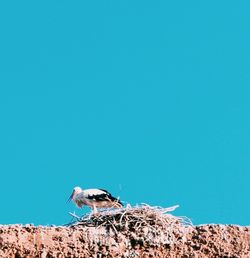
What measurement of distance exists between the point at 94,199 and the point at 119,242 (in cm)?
394

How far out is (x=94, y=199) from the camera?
12.4m

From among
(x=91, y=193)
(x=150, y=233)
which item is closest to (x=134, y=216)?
(x=150, y=233)

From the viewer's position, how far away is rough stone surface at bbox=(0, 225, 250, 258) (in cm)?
806

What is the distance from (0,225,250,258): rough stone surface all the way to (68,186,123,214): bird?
2.96 metres

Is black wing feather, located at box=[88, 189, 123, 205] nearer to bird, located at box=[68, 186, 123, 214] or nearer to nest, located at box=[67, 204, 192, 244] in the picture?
bird, located at box=[68, 186, 123, 214]

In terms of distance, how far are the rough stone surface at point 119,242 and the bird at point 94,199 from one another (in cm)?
296

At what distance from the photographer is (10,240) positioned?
7.96 metres

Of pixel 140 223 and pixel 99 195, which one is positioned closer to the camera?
pixel 140 223

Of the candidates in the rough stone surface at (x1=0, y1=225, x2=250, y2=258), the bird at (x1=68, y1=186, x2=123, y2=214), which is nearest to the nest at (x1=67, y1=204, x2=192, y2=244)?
the rough stone surface at (x1=0, y1=225, x2=250, y2=258)

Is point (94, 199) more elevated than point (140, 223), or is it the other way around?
point (94, 199)

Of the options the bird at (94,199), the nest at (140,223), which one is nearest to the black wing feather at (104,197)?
the bird at (94,199)

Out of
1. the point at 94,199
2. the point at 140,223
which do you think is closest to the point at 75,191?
the point at 94,199

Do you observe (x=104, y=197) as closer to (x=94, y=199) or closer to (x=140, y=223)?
(x=94, y=199)

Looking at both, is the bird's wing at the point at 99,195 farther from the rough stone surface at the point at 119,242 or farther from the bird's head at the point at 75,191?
the rough stone surface at the point at 119,242
